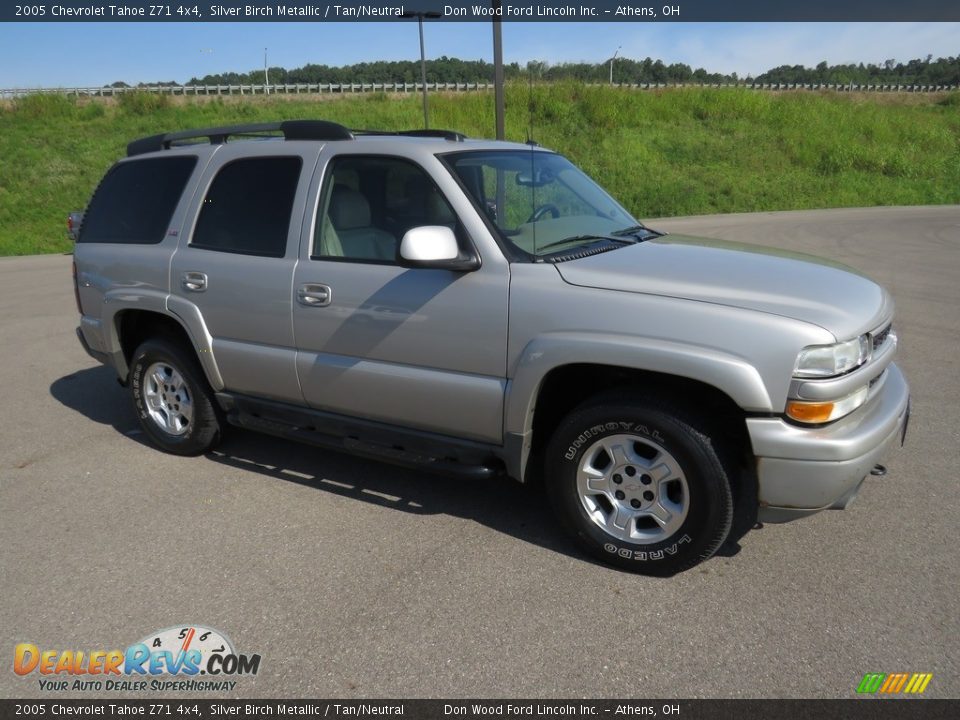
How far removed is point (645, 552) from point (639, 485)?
0.30 m

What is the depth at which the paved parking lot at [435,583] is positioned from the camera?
284 centimetres

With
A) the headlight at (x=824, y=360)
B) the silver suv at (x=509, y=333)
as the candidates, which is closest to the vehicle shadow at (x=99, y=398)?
the silver suv at (x=509, y=333)

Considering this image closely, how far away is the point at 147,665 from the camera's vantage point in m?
2.94

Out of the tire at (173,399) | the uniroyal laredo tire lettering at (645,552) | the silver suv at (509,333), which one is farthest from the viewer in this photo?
the tire at (173,399)

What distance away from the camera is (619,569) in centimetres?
355

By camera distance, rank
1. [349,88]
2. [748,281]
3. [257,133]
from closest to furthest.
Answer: [748,281]
[257,133]
[349,88]

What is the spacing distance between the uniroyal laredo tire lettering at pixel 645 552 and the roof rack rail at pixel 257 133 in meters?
2.57

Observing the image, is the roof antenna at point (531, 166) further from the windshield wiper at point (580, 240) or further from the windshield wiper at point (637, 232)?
the windshield wiper at point (637, 232)

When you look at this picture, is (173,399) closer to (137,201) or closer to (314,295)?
(137,201)

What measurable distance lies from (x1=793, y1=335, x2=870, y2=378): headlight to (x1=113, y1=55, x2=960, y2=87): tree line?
195cm

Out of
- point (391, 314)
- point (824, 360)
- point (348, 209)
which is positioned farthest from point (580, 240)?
point (824, 360)

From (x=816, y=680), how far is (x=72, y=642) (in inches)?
112
